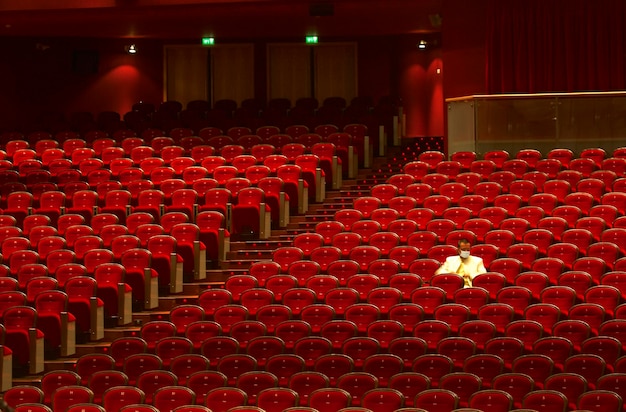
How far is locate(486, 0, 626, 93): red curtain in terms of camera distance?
11.6 m

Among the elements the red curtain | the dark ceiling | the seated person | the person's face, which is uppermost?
the dark ceiling

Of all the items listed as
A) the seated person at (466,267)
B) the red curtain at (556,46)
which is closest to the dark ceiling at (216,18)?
the red curtain at (556,46)

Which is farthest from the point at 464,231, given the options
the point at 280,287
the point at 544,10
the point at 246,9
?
the point at 246,9

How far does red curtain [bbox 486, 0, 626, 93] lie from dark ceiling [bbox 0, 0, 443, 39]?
3.21 feet

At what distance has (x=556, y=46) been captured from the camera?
11.7 meters

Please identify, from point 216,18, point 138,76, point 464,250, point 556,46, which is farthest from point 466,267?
point 138,76

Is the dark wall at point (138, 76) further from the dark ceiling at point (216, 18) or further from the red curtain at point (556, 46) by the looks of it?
the red curtain at point (556, 46)

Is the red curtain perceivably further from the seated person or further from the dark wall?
the seated person

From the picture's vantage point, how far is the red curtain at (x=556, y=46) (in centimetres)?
1155

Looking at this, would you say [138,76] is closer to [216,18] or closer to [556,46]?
[216,18]

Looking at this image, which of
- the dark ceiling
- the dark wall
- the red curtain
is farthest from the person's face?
the dark wall

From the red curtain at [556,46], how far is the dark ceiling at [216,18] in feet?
3.21

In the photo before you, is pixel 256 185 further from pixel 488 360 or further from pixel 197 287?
pixel 488 360

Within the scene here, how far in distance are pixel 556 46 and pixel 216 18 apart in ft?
13.3
